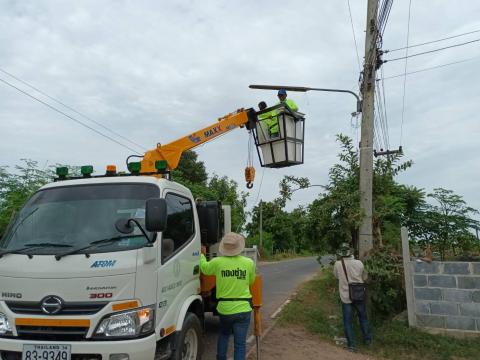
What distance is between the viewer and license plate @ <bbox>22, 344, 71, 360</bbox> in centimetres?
388

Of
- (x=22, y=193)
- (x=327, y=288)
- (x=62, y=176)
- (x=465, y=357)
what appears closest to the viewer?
(x=62, y=176)

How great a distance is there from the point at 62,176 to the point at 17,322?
78.7 inches

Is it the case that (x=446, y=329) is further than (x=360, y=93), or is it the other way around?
(x=360, y=93)

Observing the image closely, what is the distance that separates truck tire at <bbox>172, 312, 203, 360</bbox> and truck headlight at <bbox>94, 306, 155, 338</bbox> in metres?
0.77

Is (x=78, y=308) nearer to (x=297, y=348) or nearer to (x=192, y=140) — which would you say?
(x=192, y=140)

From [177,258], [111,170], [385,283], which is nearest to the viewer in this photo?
[177,258]

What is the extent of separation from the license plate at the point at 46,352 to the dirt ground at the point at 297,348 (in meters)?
3.37

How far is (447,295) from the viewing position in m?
7.39

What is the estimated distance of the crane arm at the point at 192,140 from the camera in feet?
22.2

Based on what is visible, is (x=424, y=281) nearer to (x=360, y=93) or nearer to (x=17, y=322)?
(x=360, y=93)

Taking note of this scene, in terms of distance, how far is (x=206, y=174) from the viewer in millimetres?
41031

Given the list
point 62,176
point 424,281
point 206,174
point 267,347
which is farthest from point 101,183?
point 206,174

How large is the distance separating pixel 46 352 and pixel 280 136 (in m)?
4.68

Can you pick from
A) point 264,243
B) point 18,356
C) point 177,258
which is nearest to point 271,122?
point 177,258
